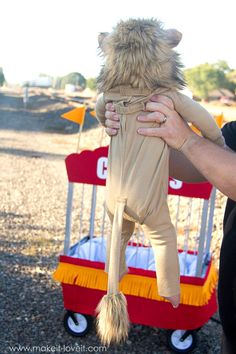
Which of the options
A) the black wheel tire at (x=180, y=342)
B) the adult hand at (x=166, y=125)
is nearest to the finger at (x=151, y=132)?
→ the adult hand at (x=166, y=125)

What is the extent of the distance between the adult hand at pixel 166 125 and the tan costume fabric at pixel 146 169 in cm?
2

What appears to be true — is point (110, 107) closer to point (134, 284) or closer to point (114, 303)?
point (114, 303)

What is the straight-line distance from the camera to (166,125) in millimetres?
1547

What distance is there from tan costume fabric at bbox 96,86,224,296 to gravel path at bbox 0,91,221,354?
1792mm

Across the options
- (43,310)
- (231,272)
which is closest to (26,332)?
(43,310)

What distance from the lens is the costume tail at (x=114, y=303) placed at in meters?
1.48

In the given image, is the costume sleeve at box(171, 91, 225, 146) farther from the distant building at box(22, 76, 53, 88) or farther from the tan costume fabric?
the distant building at box(22, 76, 53, 88)

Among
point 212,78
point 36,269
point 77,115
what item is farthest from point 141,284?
point 212,78

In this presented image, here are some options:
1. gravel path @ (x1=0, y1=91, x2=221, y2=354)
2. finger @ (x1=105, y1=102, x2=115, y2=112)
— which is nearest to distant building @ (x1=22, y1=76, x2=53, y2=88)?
gravel path @ (x1=0, y1=91, x2=221, y2=354)

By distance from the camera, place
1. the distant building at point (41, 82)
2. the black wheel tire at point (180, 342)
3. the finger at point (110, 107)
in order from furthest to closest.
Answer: the distant building at point (41, 82), the black wheel tire at point (180, 342), the finger at point (110, 107)

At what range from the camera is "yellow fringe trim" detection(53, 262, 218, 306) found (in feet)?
9.48

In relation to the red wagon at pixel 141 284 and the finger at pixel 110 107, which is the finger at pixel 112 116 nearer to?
the finger at pixel 110 107

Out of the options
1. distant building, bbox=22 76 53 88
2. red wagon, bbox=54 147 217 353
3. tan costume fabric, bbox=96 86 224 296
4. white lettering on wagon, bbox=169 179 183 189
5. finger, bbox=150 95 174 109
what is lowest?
distant building, bbox=22 76 53 88

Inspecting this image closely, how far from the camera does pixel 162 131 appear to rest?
1535mm
